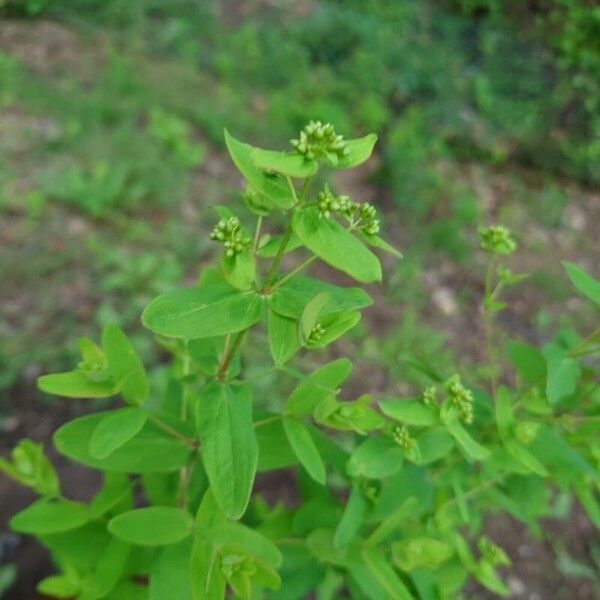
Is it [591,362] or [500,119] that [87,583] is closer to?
[591,362]

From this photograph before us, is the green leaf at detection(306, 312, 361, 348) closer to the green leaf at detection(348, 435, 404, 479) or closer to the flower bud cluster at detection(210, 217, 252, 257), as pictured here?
the flower bud cluster at detection(210, 217, 252, 257)

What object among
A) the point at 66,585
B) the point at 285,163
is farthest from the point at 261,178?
the point at 66,585

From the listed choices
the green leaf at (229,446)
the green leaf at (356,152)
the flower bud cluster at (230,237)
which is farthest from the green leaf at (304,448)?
the green leaf at (356,152)

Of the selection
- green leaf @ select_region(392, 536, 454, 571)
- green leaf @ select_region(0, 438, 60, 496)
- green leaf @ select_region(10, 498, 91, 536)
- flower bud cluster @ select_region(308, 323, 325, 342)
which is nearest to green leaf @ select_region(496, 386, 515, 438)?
green leaf @ select_region(392, 536, 454, 571)

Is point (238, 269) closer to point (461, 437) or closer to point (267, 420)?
point (267, 420)

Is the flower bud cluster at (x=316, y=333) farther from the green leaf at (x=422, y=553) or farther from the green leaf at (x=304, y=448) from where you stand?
the green leaf at (x=422, y=553)

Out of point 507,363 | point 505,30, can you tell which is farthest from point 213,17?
point 507,363
